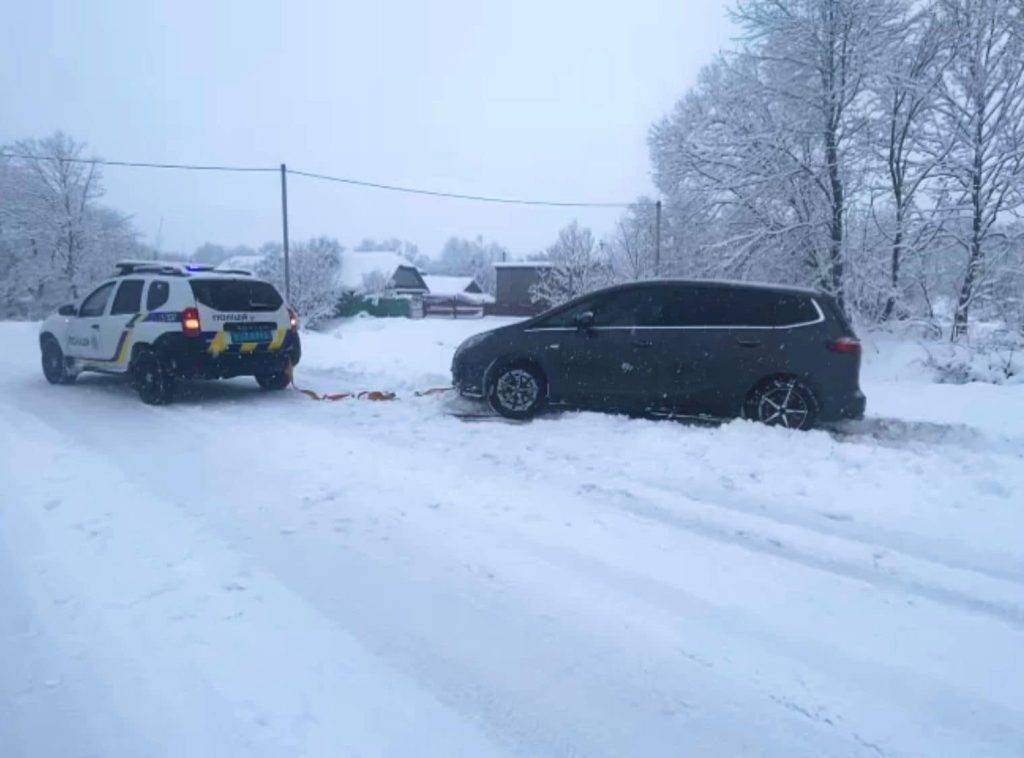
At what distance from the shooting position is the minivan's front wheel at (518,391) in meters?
7.72

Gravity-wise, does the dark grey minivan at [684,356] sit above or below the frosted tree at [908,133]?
below

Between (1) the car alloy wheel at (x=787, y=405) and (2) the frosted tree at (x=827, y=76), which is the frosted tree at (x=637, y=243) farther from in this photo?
(1) the car alloy wheel at (x=787, y=405)

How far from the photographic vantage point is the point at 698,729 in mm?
2643

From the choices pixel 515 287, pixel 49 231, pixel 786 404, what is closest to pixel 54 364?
pixel 786 404

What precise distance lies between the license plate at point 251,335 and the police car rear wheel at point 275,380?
79 centimetres

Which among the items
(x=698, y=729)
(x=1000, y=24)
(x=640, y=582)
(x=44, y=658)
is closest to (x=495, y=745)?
(x=698, y=729)

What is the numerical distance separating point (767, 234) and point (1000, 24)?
22.3 ft

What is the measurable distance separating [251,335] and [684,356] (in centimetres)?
549

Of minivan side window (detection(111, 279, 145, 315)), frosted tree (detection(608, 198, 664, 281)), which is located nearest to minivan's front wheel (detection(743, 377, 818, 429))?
minivan side window (detection(111, 279, 145, 315))

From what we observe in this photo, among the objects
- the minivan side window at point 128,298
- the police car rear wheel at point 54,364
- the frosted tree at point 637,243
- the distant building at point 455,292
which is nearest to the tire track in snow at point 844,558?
the minivan side window at point 128,298

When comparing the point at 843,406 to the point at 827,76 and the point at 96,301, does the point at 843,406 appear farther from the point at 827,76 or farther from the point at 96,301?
the point at 827,76

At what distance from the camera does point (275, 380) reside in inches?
385

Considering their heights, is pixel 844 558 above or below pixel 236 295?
below

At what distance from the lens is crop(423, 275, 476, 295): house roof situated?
8165cm
